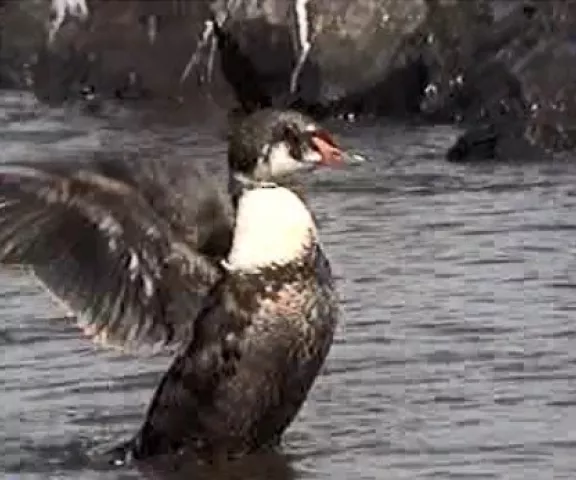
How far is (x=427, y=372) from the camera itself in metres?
8.62

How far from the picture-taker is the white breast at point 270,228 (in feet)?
23.8

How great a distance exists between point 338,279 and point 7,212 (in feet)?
10.6

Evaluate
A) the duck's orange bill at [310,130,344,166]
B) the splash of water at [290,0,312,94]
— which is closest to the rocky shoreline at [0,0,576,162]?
the splash of water at [290,0,312,94]

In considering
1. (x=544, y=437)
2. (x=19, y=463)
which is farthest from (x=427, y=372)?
(x=19, y=463)

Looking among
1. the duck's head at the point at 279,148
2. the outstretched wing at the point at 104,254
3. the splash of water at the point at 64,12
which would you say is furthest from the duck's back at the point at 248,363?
the splash of water at the point at 64,12

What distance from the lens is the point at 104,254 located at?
7.51 metres

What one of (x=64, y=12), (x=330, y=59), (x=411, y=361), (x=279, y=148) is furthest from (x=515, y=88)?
(x=279, y=148)

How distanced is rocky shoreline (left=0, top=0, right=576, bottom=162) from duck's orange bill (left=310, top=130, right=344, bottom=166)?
6.19 metres

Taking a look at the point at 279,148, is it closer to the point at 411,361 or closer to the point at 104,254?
the point at 104,254

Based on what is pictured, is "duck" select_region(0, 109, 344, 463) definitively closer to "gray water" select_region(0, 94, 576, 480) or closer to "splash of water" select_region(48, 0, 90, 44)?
"gray water" select_region(0, 94, 576, 480)

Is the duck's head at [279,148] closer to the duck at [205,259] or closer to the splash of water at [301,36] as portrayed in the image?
the duck at [205,259]

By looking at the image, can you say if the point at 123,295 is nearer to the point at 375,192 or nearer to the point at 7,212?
the point at 7,212

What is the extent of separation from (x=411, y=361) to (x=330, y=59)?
762 cm

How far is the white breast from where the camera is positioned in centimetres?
725
